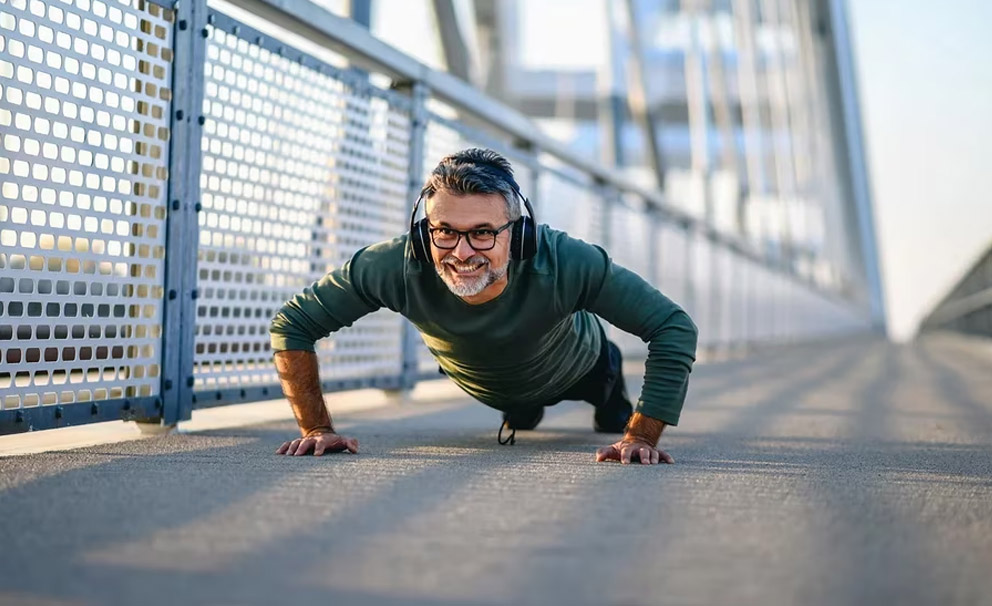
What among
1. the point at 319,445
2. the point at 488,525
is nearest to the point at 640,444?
the point at 319,445

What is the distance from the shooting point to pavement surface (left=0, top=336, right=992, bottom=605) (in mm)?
1464

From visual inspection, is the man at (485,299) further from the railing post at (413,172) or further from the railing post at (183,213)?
the railing post at (413,172)

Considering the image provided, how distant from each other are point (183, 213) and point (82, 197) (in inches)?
19.8

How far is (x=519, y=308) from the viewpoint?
2.96m

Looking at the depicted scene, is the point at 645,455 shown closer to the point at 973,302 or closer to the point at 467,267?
the point at 467,267

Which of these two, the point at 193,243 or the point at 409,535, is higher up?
the point at 193,243

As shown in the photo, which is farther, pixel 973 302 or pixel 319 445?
pixel 973 302

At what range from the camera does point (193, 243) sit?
3670mm

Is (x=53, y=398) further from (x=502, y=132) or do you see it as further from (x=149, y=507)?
(x=502, y=132)

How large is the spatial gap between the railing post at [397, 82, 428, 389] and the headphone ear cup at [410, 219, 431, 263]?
2697 millimetres

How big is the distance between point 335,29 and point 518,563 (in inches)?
138

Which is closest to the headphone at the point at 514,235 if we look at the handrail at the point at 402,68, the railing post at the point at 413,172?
the handrail at the point at 402,68

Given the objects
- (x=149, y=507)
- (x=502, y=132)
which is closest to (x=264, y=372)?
(x=149, y=507)

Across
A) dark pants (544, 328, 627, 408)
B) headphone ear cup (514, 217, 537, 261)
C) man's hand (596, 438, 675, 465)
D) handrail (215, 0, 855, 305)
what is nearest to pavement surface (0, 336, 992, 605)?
man's hand (596, 438, 675, 465)
